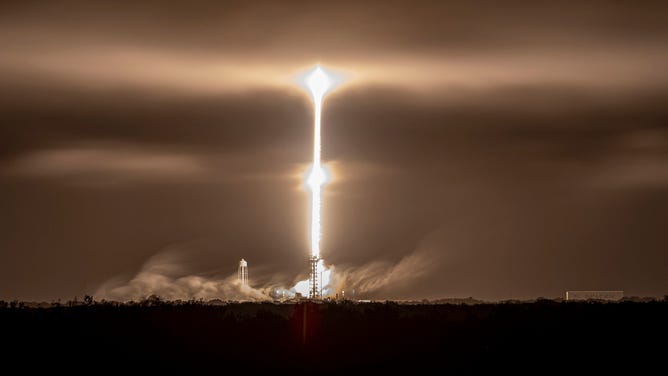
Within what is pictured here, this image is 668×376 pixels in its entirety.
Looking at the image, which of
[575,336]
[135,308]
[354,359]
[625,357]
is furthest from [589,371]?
Answer: [135,308]

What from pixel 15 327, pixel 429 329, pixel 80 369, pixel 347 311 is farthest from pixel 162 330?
pixel 347 311

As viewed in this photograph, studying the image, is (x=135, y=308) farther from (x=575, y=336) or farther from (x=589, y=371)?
(x=589, y=371)

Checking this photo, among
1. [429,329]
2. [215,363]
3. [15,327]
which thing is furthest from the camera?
[429,329]

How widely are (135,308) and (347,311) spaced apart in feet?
61.1

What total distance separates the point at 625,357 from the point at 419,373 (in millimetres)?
12301

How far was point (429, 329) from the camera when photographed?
91.8 meters

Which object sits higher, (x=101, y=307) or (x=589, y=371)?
(x=101, y=307)

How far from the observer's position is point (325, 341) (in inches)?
3204

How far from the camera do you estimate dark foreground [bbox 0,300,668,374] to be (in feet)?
227

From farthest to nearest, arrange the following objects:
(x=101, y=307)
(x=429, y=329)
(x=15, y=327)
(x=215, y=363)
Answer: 1. (x=101, y=307)
2. (x=429, y=329)
3. (x=15, y=327)
4. (x=215, y=363)

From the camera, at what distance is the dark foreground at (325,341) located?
227 feet

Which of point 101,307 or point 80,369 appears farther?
point 101,307

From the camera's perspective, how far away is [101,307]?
117 meters

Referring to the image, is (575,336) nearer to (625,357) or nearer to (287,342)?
(625,357)
